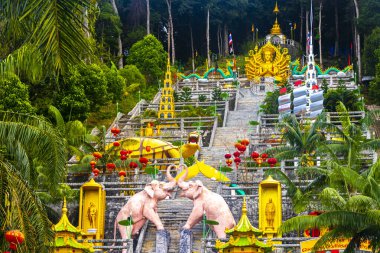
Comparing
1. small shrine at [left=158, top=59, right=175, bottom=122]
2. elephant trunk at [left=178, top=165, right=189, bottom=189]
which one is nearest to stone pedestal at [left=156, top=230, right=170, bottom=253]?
elephant trunk at [left=178, top=165, right=189, bottom=189]

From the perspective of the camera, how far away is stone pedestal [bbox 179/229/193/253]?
3275cm

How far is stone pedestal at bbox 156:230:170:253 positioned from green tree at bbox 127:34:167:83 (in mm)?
33822

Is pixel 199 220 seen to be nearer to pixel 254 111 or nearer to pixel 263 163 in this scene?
pixel 263 163

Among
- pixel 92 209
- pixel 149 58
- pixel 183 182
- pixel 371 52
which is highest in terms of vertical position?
pixel 371 52

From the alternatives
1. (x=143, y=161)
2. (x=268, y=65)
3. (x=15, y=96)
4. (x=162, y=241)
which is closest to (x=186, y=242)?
(x=162, y=241)

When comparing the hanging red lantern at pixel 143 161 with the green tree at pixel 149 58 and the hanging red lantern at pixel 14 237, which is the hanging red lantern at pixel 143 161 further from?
the green tree at pixel 149 58

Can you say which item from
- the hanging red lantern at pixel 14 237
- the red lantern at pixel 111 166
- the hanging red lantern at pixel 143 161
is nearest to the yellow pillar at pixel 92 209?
the red lantern at pixel 111 166

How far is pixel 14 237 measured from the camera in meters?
20.2

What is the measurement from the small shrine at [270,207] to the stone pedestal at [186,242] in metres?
1.89

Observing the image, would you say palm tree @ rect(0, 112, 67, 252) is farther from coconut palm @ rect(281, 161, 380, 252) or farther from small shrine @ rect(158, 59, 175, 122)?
small shrine @ rect(158, 59, 175, 122)

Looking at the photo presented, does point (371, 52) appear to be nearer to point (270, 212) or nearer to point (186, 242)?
point (270, 212)

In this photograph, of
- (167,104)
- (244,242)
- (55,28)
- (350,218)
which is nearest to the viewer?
(55,28)

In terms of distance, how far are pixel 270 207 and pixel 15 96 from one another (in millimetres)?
14116

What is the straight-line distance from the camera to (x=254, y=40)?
271 ft
